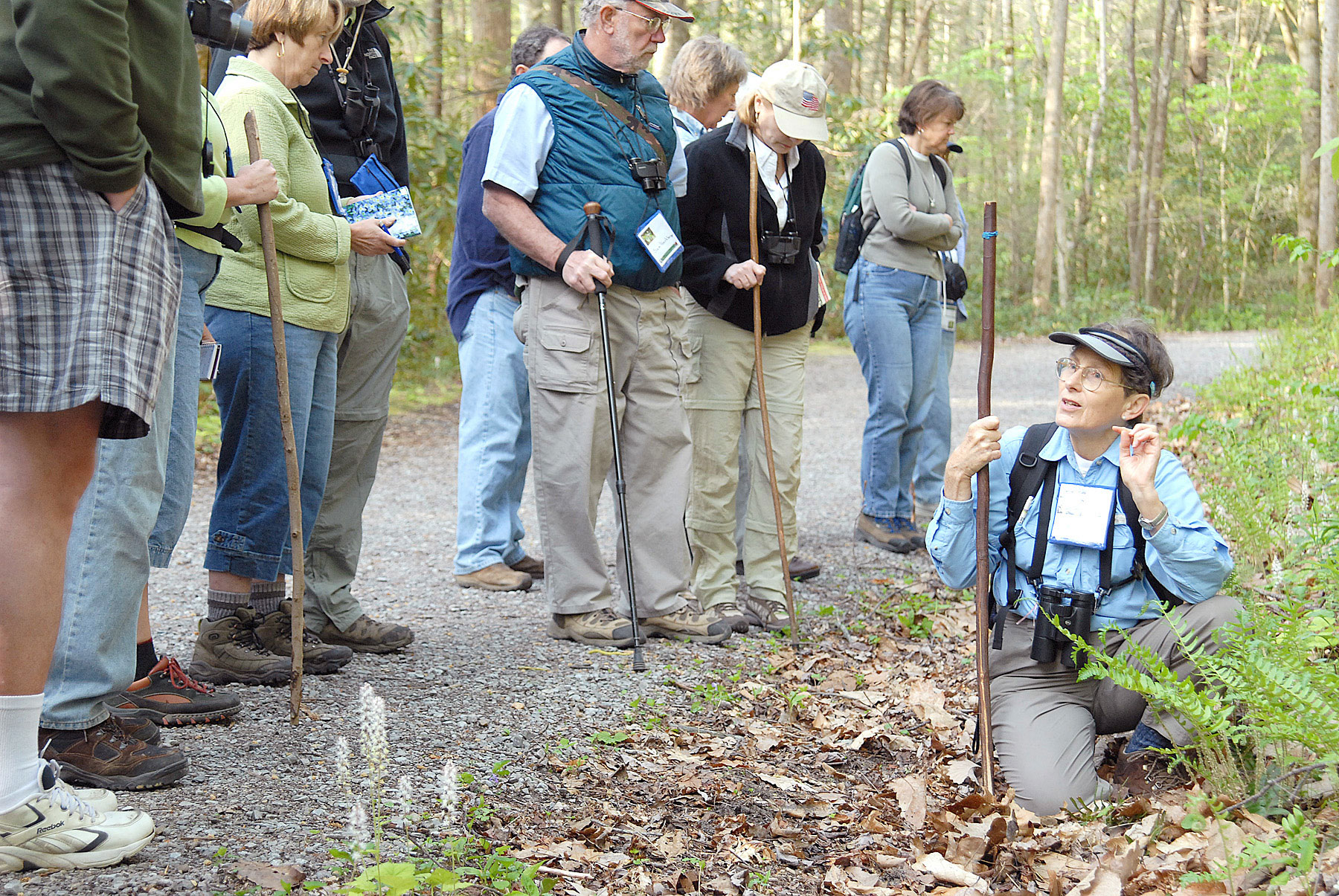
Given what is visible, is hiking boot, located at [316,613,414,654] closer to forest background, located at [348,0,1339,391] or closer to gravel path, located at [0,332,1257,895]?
gravel path, located at [0,332,1257,895]

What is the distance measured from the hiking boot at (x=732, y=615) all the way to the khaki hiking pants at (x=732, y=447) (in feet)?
0.09

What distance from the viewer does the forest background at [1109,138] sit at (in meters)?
18.5

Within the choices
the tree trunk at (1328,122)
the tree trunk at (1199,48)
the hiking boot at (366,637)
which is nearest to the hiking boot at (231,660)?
the hiking boot at (366,637)

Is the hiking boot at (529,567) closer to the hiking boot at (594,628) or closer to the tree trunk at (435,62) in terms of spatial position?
the hiking boot at (594,628)

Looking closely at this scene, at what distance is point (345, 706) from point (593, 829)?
1.10 m

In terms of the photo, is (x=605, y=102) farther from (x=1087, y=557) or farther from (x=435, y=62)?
(x=435, y=62)

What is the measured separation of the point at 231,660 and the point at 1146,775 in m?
2.97

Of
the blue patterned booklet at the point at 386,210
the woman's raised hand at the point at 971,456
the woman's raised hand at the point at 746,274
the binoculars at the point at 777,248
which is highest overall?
the blue patterned booklet at the point at 386,210

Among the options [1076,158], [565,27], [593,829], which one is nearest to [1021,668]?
[593,829]

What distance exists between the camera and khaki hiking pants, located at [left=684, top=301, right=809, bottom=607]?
5.18 metres

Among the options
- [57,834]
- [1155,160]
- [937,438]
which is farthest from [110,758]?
[1155,160]

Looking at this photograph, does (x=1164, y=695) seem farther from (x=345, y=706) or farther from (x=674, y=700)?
(x=345, y=706)

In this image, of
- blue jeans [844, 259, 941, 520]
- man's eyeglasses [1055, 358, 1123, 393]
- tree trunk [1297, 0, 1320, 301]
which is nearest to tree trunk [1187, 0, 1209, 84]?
tree trunk [1297, 0, 1320, 301]

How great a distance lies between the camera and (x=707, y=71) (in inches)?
214
